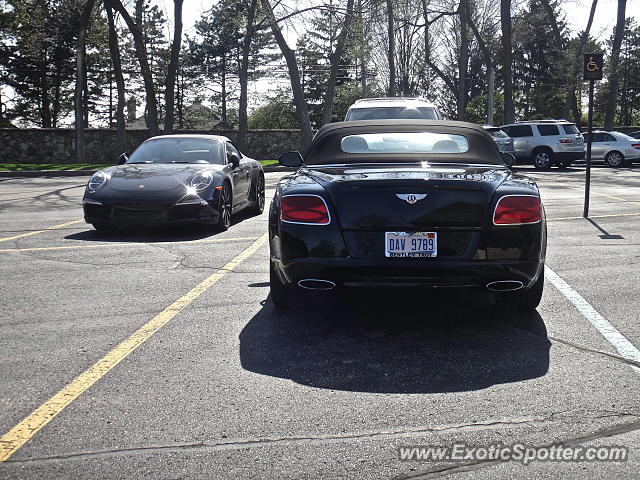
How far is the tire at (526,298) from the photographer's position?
5.57m

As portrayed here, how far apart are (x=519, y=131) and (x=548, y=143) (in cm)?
145

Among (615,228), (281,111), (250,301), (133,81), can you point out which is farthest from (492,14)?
(250,301)

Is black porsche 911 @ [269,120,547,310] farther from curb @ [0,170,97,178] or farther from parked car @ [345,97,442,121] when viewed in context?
curb @ [0,170,97,178]

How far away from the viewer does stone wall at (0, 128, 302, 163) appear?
118 feet

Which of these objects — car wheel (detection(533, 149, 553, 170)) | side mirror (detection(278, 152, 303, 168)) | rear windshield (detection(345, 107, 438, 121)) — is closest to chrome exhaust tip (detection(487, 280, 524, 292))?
side mirror (detection(278, 152, 303, 168))

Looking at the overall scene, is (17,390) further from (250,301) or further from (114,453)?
(250,301)

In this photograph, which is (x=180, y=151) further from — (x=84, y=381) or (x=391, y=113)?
(x=84, y=381)

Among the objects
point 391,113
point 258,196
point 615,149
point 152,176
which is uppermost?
point 391,113

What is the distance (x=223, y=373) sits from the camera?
4.36 metres

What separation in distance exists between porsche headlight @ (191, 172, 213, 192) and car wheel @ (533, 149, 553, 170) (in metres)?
20.9

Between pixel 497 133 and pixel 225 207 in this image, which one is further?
pixel 497 133

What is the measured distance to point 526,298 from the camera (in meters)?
5.70

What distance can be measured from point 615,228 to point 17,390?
8793mm

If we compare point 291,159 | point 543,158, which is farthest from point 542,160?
point 291,159
